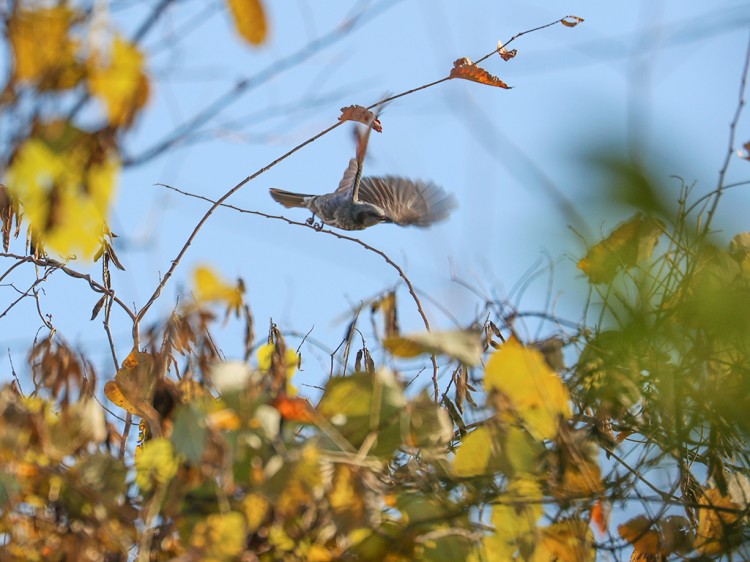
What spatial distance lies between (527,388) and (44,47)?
3.12ft

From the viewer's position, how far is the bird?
4.46 metres

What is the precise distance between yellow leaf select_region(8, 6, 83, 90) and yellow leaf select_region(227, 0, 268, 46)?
0.78 feet

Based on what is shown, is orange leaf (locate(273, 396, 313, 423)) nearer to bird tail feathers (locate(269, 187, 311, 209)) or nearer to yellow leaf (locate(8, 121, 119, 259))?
yellow leaf (locate(8, 121, 119, 259))

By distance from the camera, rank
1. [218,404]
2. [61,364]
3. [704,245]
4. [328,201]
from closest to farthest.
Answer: [704,245] < [218,404] < [61,364] < [328,201]

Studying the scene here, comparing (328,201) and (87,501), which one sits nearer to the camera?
(87,501)

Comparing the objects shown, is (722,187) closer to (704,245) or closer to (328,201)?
(704,245)

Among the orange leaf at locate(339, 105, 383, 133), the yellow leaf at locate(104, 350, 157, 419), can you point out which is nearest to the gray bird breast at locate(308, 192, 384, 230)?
the orange leaf at locate(339, 105, 383, 133)

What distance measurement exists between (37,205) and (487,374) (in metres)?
0.79

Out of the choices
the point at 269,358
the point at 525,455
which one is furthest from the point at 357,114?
the point at 525,455

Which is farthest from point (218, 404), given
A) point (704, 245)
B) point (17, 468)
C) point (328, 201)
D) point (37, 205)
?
point (328, 201)

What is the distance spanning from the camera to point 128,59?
136 cm

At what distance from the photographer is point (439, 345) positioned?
1.62 metres

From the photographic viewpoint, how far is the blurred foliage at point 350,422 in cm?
137

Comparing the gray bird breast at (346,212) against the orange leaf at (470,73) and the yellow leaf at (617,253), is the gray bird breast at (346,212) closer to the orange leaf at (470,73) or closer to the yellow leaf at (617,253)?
the orange leaf at (470,73)
